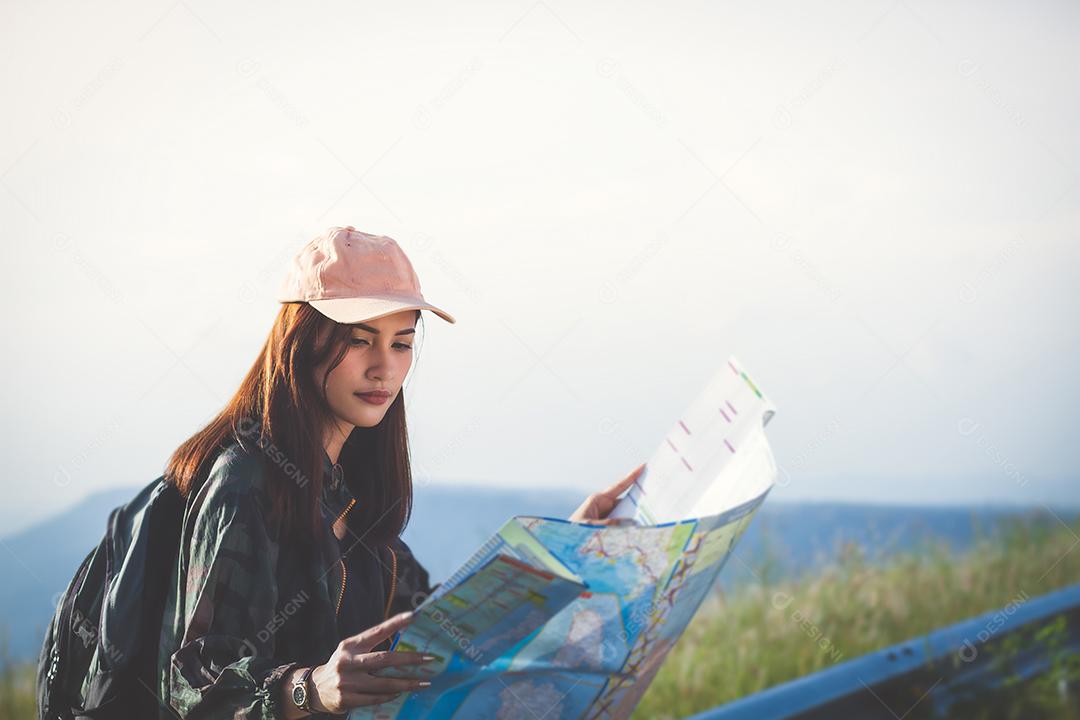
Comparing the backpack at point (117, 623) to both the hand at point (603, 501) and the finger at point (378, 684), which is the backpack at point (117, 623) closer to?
the finger at point (378, 684)

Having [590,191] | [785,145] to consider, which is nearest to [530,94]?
[590,191]

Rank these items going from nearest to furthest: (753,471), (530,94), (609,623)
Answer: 1. (609,623)
2. (753,471)
3. (530,94)

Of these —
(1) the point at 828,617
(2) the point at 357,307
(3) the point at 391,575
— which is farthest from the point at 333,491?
(1) the point at 828,617

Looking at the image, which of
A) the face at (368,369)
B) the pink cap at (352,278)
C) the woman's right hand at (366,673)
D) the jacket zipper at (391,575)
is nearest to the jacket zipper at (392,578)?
the jacket zipper at (391,575)

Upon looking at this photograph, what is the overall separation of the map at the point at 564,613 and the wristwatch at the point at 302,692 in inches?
2.5

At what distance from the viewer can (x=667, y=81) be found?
3.65 meters

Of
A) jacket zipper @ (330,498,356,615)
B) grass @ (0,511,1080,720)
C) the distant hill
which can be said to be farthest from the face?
grass @ (0,511,1080,720)

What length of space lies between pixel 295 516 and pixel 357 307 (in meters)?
0.29

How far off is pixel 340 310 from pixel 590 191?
7.62ft

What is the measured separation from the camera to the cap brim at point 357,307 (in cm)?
154

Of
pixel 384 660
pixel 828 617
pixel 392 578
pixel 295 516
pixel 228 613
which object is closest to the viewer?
pixel 384 660

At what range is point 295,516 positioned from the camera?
153 cm

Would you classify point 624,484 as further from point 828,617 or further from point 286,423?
point 828,617

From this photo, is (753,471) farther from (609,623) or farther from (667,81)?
(667,81)
